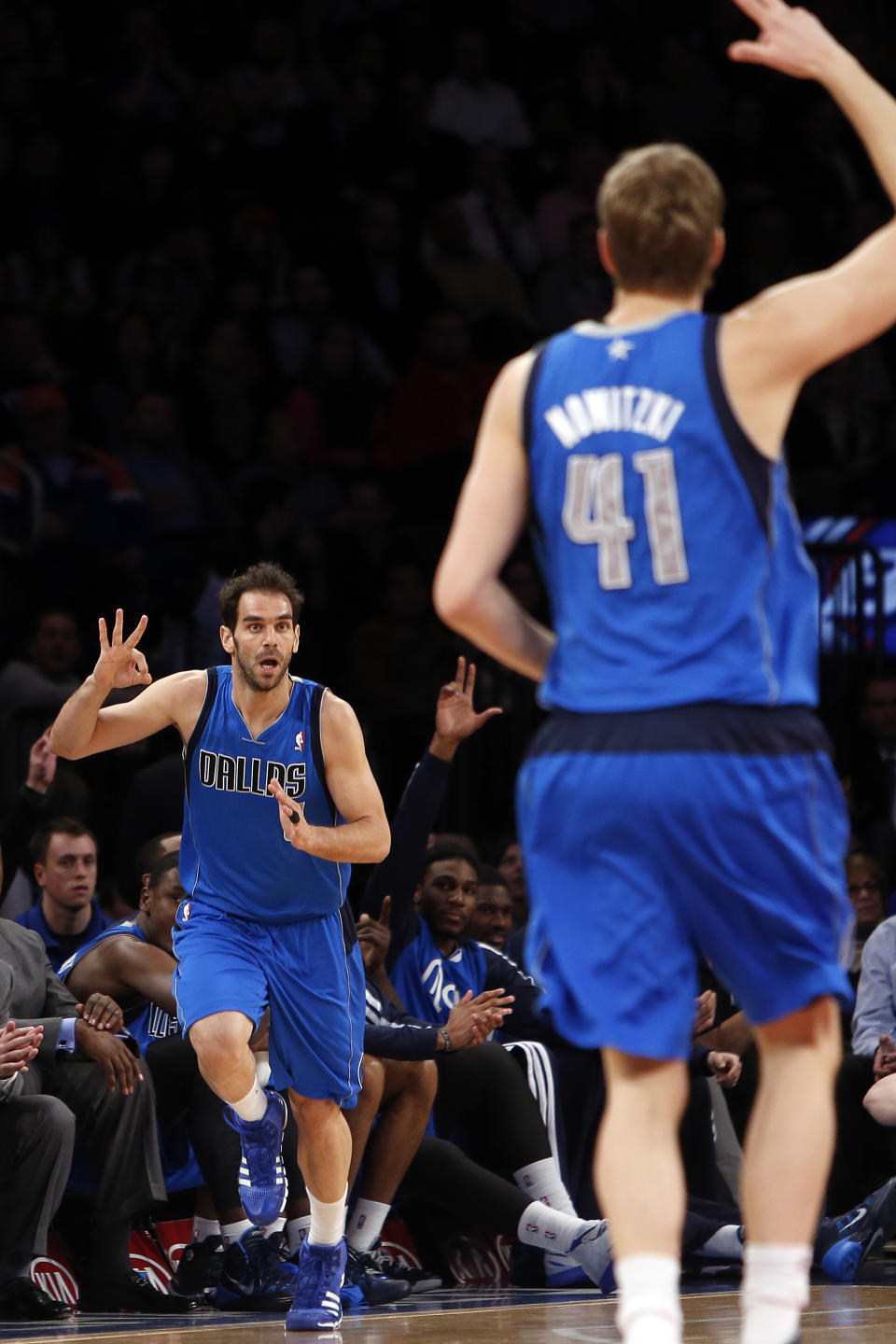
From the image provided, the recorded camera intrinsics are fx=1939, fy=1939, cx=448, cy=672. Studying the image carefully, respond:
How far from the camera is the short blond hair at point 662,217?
325 cm

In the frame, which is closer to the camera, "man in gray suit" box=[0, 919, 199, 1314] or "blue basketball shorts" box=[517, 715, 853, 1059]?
"blue basketball shorts" box=[517, 715, 853, 1059]

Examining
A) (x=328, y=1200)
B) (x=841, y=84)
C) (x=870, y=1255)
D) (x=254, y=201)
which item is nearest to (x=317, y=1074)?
(x=328, y=1200)

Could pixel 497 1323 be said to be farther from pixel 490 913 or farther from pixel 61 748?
pixel 490 913

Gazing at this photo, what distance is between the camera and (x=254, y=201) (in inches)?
496

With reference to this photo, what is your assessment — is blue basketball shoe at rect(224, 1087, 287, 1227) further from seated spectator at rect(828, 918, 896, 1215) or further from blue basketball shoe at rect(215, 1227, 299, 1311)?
seated spectator at rect(828, 918, 896, 1215)

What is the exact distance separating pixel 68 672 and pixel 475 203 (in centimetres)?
555

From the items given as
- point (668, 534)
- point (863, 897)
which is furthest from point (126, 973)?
point (668, 534)

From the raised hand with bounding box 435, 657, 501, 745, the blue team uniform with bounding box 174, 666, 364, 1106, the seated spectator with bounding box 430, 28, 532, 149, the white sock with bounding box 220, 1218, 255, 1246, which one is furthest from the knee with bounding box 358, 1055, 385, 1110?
the seated spectator with bounding box 430, 28, 532, 149

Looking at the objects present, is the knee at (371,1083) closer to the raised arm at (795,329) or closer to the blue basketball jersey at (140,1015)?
the blue basketball jersey at (140,1015)

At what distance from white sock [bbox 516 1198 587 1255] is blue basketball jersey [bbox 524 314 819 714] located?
4.01 metres

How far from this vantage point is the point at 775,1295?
124 inches

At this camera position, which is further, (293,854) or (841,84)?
(293,854)

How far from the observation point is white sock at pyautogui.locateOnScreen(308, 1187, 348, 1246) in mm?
5785

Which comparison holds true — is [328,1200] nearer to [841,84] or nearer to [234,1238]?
[234,1238]
